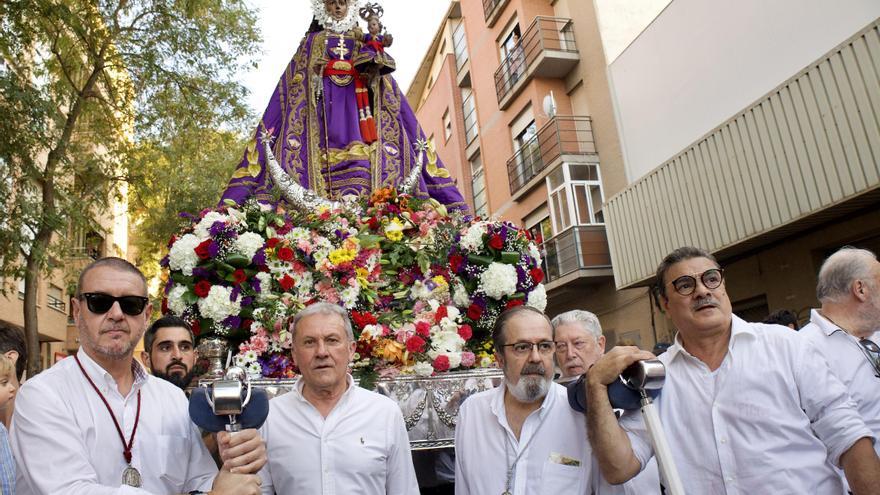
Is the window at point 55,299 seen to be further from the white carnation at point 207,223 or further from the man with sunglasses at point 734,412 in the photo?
the man with sunglasses at point 734,412

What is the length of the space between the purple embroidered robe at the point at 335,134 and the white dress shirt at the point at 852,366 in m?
2.91

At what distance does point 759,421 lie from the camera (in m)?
2.46

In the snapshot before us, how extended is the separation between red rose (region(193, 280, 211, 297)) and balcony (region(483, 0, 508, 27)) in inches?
685

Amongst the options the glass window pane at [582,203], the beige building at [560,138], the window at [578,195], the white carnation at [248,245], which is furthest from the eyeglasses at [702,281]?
the glass window pane at [582,203]

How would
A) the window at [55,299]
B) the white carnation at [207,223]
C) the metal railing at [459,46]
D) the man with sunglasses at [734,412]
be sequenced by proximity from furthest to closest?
the metal railing at [459,46] → the window at [55,299] → the white carnation at [207,223] → the man with sunglasses at [734,412]

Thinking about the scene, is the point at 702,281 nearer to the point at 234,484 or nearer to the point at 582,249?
the point at 234,484

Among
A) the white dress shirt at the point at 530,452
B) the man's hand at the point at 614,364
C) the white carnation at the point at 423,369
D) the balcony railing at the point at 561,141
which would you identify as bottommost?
the white dress shirt at the point at 530,452

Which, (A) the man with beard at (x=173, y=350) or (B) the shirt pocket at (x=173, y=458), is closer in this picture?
(B) the shirt pocket at (x=173, y=458)

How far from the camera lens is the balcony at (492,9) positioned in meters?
20.0

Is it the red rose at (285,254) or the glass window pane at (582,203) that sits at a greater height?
the glass window pane at (582,203)

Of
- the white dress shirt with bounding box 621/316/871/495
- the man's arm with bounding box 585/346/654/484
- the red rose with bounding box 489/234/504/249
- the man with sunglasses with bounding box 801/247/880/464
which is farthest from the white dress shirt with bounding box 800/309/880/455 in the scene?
the red rose with bounding box 489/234/504/249

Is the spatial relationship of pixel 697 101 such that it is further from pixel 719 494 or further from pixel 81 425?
pixel 81 425

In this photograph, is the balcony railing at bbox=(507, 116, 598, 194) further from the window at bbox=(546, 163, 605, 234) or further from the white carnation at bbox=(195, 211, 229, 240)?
the white carnation at bbox=(195, 211, 229, 240)

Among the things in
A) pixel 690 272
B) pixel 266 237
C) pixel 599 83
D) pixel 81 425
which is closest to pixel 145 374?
pixel 81 425
